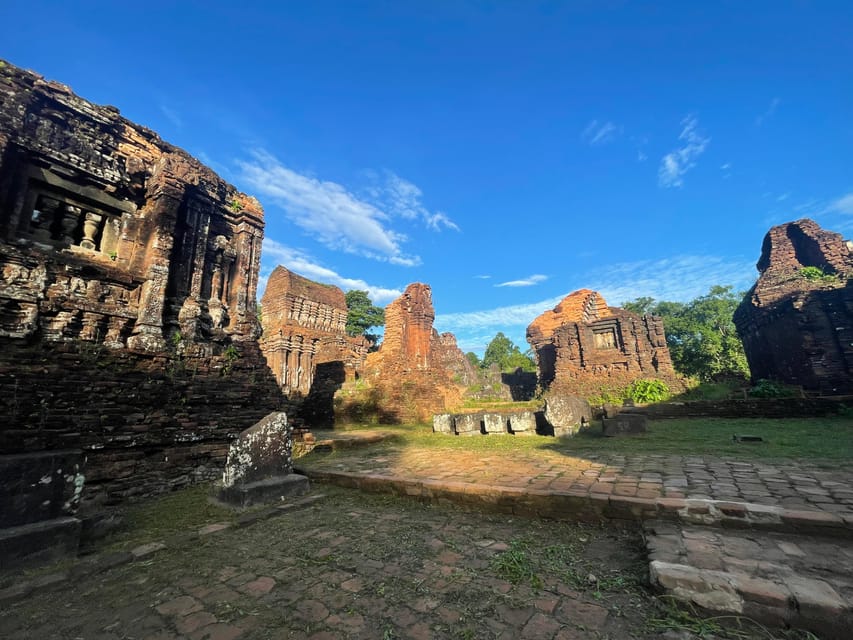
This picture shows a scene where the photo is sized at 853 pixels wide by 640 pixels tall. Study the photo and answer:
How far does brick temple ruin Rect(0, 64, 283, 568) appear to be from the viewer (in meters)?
4.89

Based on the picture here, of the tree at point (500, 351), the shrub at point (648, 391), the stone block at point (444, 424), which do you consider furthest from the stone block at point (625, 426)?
the tree at point (500, 351)

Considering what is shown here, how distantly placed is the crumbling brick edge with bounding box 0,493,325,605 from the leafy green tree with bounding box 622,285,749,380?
27.5m

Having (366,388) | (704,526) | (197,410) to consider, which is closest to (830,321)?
(704,526)

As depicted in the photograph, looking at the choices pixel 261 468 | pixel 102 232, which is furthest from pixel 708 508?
pixel 102 232

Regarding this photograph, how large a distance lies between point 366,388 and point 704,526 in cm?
1317

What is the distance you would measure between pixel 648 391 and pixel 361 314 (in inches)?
1229

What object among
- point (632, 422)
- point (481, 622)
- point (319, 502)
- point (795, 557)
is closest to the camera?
point (481, 622)

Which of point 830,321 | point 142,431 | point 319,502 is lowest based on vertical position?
point 319,502

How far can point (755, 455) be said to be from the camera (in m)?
6.38

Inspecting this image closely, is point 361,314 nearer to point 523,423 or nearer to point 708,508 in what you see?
point 523,423

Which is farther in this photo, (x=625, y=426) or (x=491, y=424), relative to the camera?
(x=491, y=424)

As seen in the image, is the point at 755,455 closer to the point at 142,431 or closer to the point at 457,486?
the point at 457,486

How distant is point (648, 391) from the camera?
19.0 metres

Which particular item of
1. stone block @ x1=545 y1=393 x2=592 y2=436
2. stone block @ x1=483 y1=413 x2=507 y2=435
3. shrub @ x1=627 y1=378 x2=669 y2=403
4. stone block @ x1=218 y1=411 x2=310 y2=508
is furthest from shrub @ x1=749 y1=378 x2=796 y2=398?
stone block @ x1=218 y1=411 x2=310 y2=508
